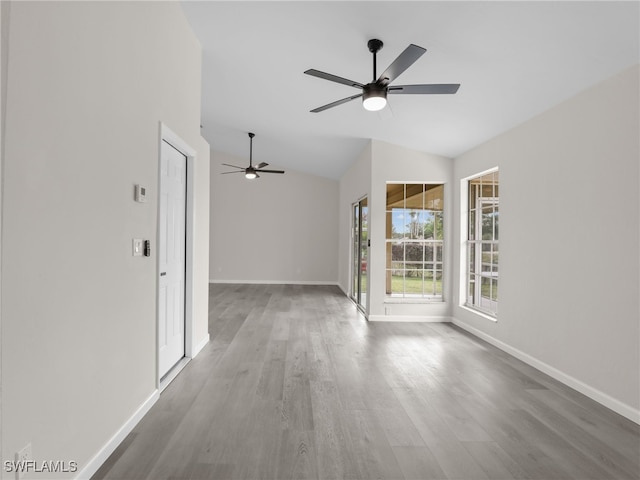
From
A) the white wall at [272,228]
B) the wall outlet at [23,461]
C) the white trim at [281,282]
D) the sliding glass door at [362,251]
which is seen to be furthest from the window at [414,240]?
the wall outlet at [23,461]

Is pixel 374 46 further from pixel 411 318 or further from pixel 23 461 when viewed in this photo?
pixel 411 318

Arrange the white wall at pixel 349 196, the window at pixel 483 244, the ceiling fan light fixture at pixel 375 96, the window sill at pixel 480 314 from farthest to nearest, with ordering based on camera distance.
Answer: the white wall at pixel 349 196, the window at pixel 483 244, the window sill at pixel 480 314, the ceiling fan light fixture at pixel 375 96

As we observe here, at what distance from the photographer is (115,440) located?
79.6 inches

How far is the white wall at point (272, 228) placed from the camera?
9516mm

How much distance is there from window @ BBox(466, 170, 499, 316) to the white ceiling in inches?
24.3

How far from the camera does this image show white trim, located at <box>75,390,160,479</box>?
1.76m

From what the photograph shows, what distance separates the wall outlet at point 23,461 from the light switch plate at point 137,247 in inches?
44.8

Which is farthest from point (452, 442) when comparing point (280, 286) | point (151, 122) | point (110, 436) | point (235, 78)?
point (280, 286)

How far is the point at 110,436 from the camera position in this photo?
1988 millimetres

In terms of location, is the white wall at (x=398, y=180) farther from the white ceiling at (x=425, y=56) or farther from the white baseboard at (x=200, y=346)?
the white baseboard at (x=200, y=346)

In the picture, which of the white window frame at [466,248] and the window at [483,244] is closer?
the window at [483,244]

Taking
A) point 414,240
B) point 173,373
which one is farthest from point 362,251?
point 173,373

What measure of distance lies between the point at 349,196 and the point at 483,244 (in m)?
3.55

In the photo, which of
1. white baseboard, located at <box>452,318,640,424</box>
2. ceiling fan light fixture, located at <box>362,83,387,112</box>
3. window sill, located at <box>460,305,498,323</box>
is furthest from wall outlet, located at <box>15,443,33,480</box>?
window sill, located at <box>460,305,498,323</box>
